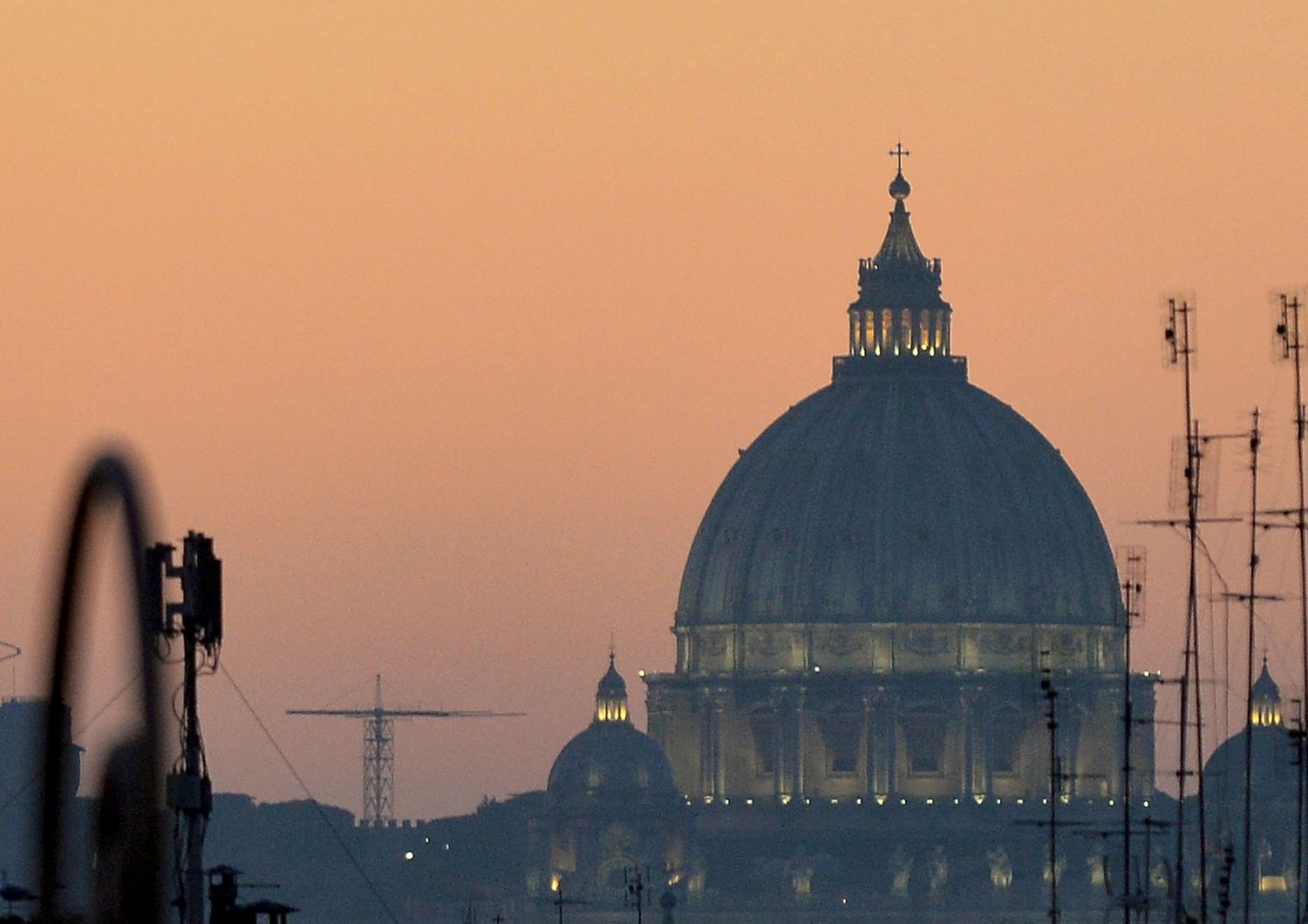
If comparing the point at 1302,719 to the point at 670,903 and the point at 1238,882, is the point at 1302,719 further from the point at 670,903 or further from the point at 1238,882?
the point at 1238,882

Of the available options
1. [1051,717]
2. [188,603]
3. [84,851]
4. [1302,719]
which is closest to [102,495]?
[188,603]

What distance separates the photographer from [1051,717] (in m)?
67.5

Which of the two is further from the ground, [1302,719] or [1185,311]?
[1185,311]

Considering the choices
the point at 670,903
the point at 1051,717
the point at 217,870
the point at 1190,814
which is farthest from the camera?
the point at 1190,814

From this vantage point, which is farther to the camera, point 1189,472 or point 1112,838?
point 1112,838

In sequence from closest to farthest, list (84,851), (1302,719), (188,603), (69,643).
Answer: (69,643)
(188,603)
(84,851)
(1302,719)

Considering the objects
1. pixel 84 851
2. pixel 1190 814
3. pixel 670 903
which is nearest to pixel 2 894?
pixel 84 851

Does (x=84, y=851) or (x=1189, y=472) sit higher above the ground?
(x=1189, y=472)

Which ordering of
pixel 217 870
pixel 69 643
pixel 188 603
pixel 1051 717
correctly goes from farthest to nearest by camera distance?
pixel 1051 717, pixel 217 870, pixel 188 603, pixel 69 643

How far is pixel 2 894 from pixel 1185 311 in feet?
49.6

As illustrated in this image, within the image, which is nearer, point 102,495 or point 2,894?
point 102,495

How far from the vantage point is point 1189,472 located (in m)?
59.4

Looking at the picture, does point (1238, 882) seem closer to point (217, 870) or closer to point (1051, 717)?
point (1051, 717)

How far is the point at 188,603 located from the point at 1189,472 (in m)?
18.0
